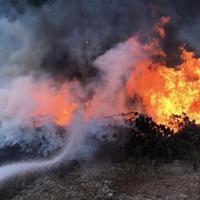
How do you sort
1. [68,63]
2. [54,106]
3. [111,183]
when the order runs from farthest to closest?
[68,63], [54,106], [111,183]

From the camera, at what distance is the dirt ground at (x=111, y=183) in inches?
480

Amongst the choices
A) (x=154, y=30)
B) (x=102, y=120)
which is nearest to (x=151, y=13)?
(x=154, y=30)

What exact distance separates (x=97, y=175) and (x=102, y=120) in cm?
230

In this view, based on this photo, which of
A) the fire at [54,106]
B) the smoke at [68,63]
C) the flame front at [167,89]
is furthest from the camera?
the flame front at [167,89]

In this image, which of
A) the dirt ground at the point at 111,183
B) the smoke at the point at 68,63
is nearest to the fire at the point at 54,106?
the smoke at the point at 68,63

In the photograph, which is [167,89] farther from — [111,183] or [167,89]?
[111,183]

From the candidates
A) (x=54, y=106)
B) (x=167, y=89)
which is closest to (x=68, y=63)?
(x=54, y=106)

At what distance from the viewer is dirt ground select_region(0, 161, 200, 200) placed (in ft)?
40.0

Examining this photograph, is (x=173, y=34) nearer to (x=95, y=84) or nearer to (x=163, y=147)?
(x=95, y=84)

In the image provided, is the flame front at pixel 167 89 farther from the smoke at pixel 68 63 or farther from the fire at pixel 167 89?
the smoke at pixel 68 63

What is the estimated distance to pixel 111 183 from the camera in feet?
41.8

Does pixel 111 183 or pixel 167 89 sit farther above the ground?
pixel 167 89

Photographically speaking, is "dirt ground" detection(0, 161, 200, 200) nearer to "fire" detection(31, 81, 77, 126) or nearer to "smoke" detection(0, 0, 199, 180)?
"smoke" detection(0, 0, 199, 180)

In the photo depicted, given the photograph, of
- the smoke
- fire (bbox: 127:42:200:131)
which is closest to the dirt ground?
the smoke
